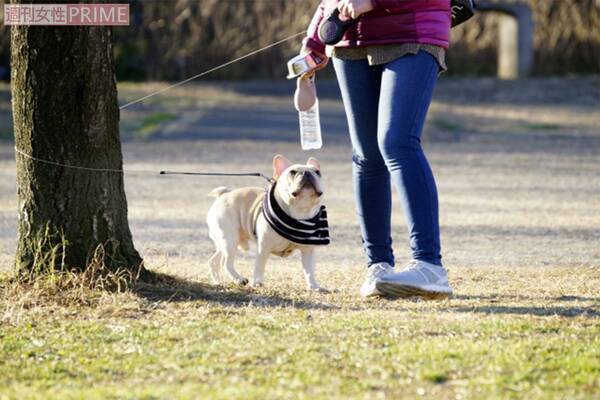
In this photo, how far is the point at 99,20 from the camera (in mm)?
5578

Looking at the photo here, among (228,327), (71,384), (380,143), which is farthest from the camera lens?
(380,143)

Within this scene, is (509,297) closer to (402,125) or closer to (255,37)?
(402,125)

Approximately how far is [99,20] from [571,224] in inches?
183

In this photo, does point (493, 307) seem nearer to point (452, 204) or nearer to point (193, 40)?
point (452, 204)

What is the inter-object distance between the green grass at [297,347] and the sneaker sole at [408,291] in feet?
0.17

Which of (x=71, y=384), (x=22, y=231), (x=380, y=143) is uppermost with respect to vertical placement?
(x=380, y=143)

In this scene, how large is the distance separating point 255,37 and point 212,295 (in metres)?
16.5

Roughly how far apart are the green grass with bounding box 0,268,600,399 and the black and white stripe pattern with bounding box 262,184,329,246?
365mm

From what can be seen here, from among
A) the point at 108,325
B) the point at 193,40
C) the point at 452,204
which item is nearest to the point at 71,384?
the point at 108,325

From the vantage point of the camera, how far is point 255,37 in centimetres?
2177

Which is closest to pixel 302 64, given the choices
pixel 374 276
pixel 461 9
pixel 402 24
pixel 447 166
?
pixel 402 24

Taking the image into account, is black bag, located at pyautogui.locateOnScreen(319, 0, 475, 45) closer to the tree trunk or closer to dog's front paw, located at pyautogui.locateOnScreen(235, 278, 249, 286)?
the tree trunk

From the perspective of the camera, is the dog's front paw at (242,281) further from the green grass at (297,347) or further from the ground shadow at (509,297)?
the ground shadow at (509,297)

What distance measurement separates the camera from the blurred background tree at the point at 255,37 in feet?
70.8
